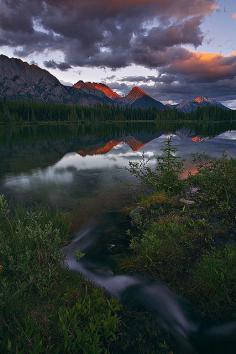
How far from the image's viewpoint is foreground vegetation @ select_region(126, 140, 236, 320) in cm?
940

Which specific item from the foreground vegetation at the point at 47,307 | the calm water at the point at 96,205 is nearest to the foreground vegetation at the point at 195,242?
the calm water at the point at 96,205

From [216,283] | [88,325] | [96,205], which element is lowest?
[96,205]

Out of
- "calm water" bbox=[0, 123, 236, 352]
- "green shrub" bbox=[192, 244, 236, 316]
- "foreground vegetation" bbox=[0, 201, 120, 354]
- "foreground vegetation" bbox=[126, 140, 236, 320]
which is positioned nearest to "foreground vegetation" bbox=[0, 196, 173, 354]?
"foreground vegetation" bbox=[0, 201, 120, 354]

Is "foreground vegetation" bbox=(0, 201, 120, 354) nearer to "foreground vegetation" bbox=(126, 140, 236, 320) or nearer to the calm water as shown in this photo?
the calm water

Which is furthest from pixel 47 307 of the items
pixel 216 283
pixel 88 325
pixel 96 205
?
pixel 96 205

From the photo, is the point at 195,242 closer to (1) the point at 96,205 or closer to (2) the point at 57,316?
(2) the point at 57,316

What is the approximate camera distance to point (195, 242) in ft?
40.3

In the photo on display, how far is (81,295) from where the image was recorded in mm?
9203

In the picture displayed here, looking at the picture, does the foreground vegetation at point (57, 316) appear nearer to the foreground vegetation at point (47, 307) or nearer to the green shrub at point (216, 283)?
the foreground vegetation at point (47, 307)

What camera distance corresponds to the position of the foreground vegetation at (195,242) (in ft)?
30.8

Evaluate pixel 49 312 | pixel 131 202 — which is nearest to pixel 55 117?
pixel 131 202

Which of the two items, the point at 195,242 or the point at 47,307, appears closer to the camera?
the point at 47,307

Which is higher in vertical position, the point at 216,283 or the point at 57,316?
the point at 216,283

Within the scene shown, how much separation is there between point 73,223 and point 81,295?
794 centimetres
